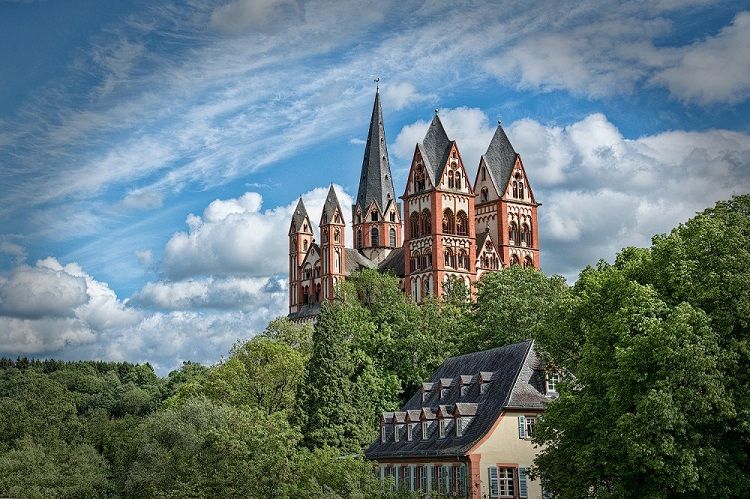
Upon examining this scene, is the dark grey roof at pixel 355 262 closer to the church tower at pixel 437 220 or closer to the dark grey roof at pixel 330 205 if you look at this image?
the dark grey roof at pixel 330 205

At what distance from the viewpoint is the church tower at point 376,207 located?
150m

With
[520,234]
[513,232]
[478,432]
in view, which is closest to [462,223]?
[513,232]

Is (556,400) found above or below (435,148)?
below

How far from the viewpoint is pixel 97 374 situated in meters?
167

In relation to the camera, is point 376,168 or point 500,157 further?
point 376,168

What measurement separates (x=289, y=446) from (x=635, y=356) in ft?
62.8

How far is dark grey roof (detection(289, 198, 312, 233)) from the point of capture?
511 ft

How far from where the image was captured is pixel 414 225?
432 feet

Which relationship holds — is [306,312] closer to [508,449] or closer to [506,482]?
[508,449]

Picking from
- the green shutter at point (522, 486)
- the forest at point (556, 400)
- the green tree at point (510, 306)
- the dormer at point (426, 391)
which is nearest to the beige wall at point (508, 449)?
the green shutter at point (522, 486)

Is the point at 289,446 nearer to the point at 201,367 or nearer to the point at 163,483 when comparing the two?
the point at 163,483

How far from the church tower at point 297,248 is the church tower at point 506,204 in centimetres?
2759

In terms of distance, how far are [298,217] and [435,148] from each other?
31.8 m

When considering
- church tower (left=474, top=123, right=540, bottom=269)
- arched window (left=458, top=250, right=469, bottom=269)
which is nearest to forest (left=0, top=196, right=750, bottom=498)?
arched window (left=458, top=250, right=469, bottom=269)
